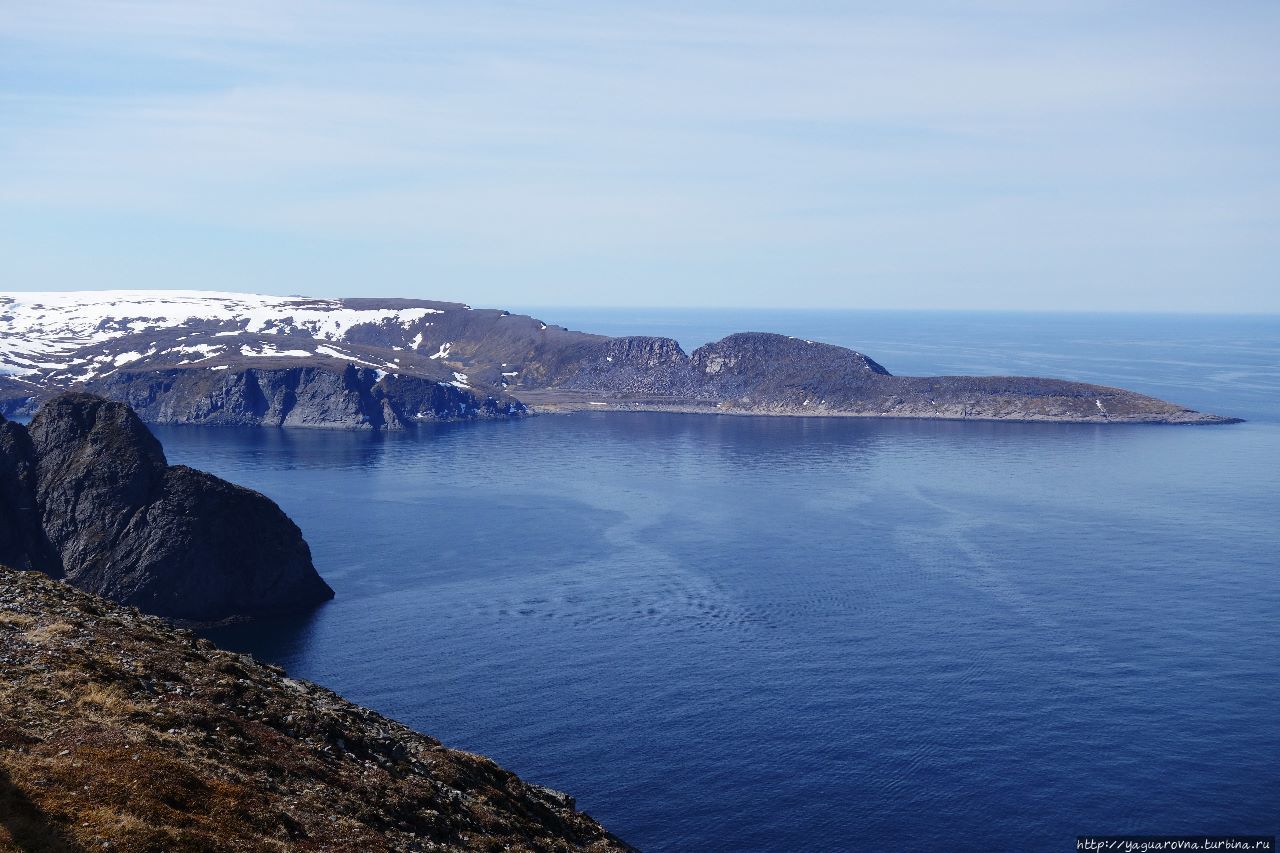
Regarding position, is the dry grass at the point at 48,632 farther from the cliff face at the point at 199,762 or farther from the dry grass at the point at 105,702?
the dry grass at the point at 105,702

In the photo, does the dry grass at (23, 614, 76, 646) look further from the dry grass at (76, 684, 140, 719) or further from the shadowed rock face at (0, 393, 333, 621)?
the shadowed rock face at (0, 393, 333, 621)

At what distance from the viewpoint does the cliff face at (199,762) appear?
28797 millimetres

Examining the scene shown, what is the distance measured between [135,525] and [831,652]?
6362 centimetres

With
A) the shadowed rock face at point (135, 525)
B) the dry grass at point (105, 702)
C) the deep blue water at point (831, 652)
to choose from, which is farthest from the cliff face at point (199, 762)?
the shadowed rock face at point (135, 525)

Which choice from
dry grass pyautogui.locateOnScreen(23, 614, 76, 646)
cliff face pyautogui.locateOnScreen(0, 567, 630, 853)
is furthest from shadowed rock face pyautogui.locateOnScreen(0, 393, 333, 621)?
dry grass pyautogui.locateOnScreen(23, 614, 76, 646)

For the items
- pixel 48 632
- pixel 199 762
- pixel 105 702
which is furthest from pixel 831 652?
pixel 105 702

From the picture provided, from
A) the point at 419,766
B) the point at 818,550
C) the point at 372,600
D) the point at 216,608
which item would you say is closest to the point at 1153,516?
the point at 818,550

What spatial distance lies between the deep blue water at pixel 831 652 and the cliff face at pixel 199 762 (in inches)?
788

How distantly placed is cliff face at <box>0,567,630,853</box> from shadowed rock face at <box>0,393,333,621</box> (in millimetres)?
53540

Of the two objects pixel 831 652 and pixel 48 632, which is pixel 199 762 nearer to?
pixel 48 632

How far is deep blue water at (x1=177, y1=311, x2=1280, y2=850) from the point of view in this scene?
65.8 m

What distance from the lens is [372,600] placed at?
4259 inches

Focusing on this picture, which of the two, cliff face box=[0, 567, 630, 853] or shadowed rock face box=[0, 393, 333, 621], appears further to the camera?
shadowed rock face box=[0, 393, 333, 621]

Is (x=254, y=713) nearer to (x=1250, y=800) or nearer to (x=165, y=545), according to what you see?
(x=1250, y=800)
